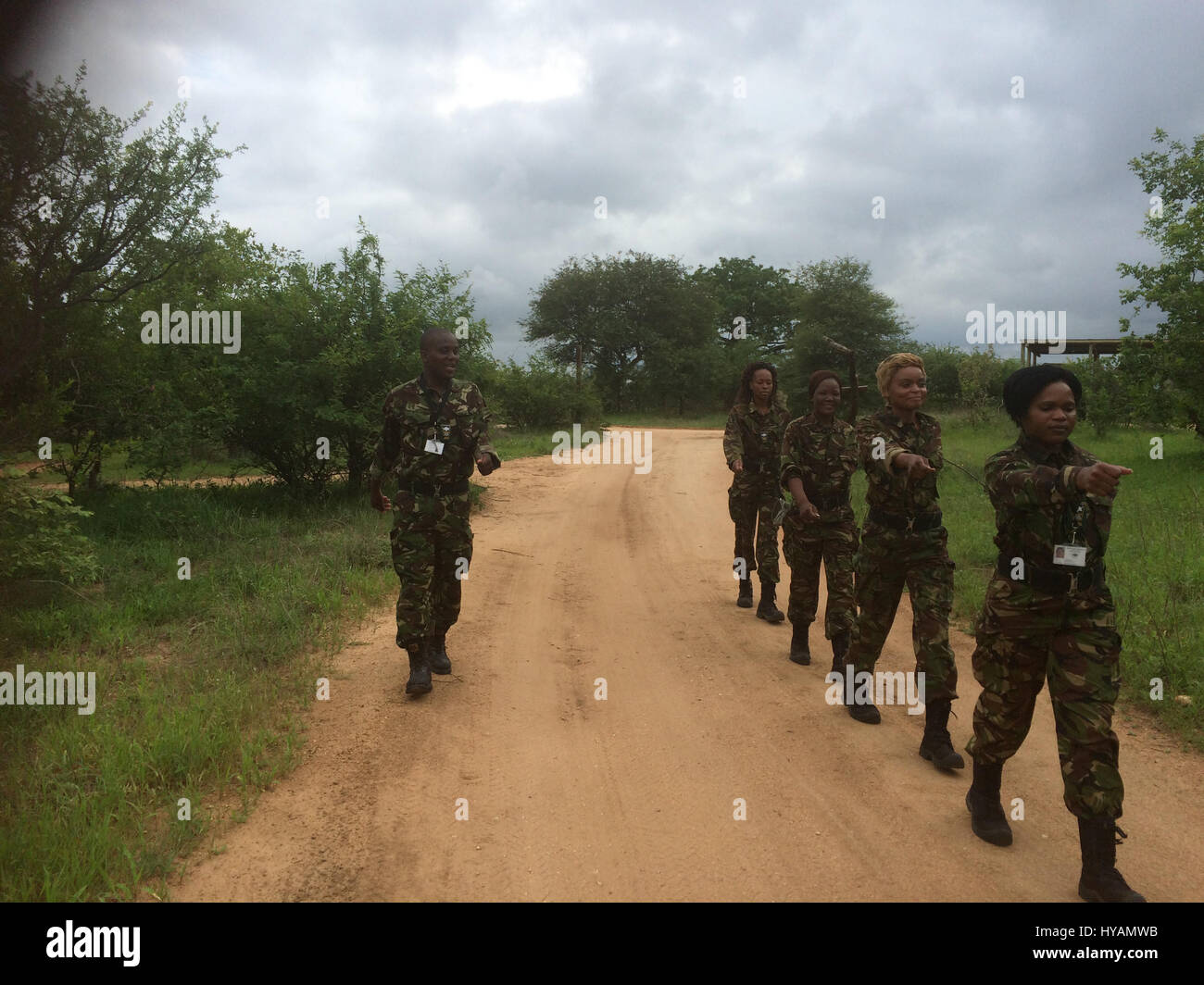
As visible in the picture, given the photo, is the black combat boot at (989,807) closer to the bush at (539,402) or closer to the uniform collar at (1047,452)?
the uniform collar at (1047,452)

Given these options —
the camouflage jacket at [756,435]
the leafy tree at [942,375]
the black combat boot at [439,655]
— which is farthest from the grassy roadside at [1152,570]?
the leafy tree at [942,375]

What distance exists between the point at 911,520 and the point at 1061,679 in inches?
55.8

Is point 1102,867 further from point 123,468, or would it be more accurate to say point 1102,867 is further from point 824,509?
point 123,468

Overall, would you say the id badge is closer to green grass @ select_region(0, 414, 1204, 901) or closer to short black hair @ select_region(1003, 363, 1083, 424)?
short black hair @ select_region(1003, 363, 1083, 424)

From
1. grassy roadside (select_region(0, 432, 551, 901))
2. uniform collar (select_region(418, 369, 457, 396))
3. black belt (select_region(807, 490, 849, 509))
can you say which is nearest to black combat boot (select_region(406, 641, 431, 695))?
grassy roadside (select_region(0, 432, 551, 901))

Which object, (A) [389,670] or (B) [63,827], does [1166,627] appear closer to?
(A) [389,670]

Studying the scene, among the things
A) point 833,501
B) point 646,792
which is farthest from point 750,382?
point 646,792

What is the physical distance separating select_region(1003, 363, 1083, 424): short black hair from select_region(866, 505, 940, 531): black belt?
106cm

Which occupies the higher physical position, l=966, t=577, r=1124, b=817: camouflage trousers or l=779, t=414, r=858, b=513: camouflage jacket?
l=779, t=414, r=858, b=513: camouflage jacket

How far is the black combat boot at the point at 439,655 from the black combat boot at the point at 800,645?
8.82 feet

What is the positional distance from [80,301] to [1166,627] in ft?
39.2

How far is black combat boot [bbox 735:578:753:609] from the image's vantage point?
7523mm

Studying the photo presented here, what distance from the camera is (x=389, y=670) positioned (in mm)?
5629

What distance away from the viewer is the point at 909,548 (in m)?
4.39
